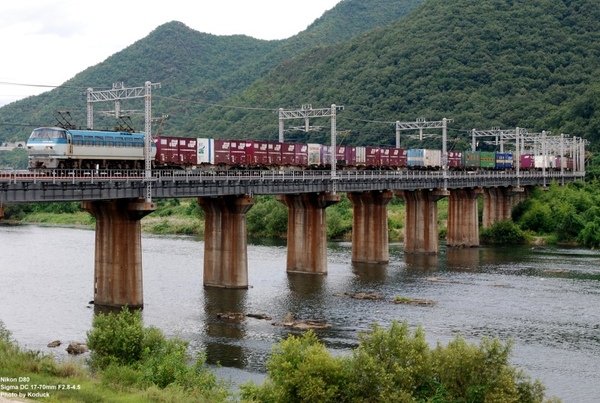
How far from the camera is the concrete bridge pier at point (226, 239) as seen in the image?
80.6 metres

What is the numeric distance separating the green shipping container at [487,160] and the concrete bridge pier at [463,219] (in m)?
12.7

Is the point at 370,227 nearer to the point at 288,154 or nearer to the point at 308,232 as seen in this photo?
the point at 308,232

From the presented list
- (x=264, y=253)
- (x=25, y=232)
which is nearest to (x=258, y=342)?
(x=264, y=253)

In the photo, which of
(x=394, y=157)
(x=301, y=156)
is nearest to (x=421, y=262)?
(x=394, y=157)

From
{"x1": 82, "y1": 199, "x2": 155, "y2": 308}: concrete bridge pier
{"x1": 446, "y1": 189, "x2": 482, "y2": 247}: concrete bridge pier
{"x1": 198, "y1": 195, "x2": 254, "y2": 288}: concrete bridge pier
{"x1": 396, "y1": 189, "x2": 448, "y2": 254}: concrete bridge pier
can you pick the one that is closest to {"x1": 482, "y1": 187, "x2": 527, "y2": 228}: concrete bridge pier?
{"x1": 446, "y1": 189, "x2": 482, "y2": 247}: concrete bridge pier

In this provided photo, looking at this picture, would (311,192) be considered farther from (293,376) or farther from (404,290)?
(293,376)

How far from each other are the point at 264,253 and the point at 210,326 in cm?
5107

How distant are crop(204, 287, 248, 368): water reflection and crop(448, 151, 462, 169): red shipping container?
60.5m

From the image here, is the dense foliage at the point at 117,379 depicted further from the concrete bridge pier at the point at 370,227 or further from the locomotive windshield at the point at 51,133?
the concrete bridge pier at the point at 370,227

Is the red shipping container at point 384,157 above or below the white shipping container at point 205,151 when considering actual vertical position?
above

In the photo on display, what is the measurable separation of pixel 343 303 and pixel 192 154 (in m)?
18.7

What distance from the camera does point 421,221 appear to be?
117 m

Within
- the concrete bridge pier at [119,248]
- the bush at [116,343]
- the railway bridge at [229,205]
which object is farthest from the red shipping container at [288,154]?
the bush at [116,343]

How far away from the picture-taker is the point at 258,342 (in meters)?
58.7
